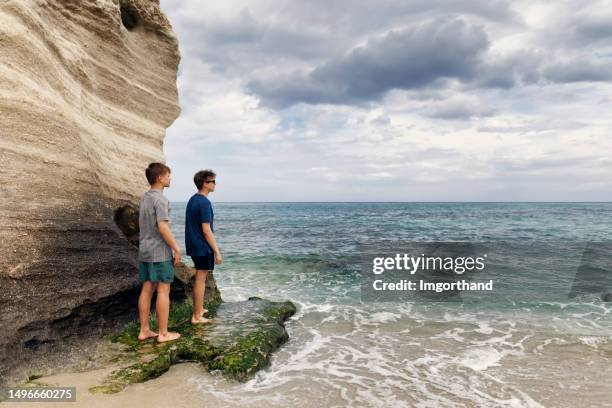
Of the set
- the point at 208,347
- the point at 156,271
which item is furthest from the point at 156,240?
the point at 208,347

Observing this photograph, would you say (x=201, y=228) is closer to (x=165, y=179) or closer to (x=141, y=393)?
(x=165, y=179)

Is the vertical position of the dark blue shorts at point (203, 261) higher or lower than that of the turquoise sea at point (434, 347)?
higher

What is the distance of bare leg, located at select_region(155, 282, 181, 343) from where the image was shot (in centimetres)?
529

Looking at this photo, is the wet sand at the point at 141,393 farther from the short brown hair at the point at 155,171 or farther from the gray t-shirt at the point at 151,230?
the short brown hair at the point at 155,171

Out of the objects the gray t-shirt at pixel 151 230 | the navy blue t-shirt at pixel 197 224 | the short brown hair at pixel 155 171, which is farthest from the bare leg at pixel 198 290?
the short brown hair at pixel 155 171

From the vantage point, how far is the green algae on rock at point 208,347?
4.67 meters

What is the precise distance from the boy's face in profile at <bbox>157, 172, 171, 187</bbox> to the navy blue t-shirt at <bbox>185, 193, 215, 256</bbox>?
0.68 meters

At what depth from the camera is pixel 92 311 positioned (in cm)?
541

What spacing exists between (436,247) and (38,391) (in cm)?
2011

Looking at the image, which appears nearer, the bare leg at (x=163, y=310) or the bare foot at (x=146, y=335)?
the bare leg at (x=163, y=310)

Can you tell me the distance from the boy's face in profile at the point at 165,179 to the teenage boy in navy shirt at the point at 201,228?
0.62 metres

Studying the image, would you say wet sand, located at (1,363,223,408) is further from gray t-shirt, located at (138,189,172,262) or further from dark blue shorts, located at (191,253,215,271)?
dark blue shorts, located at (191,253,215,271)

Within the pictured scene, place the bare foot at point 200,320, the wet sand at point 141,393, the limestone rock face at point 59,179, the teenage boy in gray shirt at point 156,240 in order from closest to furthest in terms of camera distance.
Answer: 1. the wet sand at point 141,393
2. the limestone rock face at point 59,179
3. the teenage boy in gray shirt at point 156,240
4. the bare foot at point 200,320

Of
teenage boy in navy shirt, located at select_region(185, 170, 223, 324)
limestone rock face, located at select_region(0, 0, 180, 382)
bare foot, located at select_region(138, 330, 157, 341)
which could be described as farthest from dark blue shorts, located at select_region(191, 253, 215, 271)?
bare foot, located at select_region(138, 330, 157, 341)
